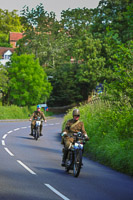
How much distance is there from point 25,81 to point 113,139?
134 ft

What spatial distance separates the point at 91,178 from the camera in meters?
11.1

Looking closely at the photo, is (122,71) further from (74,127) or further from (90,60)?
(90,60)

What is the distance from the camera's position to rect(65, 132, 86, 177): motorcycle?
1113 centimetres

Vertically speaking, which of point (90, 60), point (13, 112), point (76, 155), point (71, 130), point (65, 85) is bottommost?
point (76, 155)

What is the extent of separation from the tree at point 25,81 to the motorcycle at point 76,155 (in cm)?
4332

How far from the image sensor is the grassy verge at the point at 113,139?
515 inches

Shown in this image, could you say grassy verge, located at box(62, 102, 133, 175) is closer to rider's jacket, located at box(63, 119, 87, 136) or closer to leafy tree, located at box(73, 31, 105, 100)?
rider's jacket, located at box(63, 119, 87, 136)

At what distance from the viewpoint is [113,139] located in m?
15.7

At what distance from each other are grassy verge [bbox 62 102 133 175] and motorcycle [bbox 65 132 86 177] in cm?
168

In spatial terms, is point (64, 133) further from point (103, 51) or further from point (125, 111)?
point (103, 51)

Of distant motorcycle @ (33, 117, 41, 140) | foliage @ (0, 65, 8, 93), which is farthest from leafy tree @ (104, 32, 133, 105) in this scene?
foliage @ (0, 65, 8, 93)

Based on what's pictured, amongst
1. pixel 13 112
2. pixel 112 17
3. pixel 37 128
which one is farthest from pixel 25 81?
pixel 37 128

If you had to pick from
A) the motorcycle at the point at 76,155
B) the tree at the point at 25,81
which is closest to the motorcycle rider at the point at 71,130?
the motorcycle at the point at 76,155

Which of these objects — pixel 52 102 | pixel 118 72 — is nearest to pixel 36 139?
pixel 118 72
